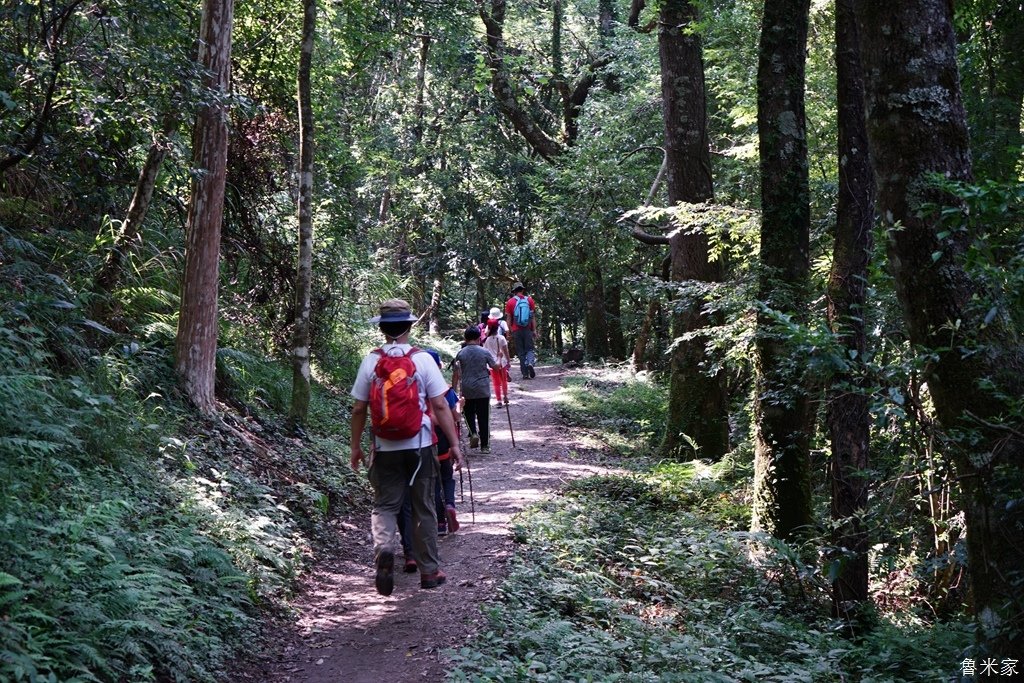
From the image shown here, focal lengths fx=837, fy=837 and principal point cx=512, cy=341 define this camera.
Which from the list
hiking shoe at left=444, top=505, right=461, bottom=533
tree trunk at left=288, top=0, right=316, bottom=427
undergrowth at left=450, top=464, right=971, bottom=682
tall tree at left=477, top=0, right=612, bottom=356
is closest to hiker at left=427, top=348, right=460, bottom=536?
hiking shoe at left=444, top=505, right=461, bottom=533

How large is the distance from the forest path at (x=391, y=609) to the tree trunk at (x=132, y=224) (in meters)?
4.21

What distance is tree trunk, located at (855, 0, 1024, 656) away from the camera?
4762mm

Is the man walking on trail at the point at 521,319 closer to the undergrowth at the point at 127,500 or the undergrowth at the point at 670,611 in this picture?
the undergrowth at the point at 670,611

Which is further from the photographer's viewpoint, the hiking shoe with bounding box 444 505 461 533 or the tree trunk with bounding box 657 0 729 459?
the tree trunk with bounding box 657 0 729 459

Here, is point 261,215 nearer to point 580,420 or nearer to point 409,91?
point 580,420

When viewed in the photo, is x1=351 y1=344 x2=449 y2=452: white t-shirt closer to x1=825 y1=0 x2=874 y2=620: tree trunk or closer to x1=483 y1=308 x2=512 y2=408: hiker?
x1=825 y1=0 x2=874 y2=620: tree trunk

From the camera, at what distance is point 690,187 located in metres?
13.7

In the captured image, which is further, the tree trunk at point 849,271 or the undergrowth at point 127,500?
the tree trunk at point 849,271

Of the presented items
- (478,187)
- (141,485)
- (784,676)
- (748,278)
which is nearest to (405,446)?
(141,485)

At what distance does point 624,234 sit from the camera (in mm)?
21516

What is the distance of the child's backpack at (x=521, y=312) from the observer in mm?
21688

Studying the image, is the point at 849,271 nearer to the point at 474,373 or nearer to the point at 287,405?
the point at 474,373

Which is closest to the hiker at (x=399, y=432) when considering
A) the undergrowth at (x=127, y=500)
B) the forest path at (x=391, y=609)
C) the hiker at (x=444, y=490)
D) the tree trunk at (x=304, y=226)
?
the forest path at (x=391, y=609)

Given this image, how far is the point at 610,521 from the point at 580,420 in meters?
7.47
